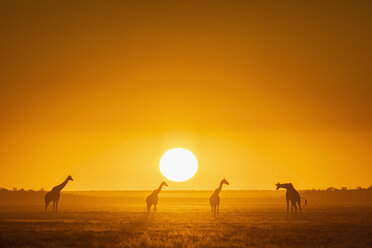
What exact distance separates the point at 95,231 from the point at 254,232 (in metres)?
9.09

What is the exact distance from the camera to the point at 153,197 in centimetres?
4856

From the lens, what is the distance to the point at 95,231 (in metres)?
29.7

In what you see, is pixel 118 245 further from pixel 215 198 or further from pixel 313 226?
pixel 215 198

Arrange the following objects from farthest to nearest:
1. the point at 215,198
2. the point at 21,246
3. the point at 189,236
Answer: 1. the point at 215,198
2. the point at 189,236
3. the point at 21,246

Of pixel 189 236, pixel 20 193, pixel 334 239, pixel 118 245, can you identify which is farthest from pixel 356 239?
pixel 20 193

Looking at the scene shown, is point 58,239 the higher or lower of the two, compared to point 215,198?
lower

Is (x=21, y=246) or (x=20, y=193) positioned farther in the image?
(x=20, y=193)

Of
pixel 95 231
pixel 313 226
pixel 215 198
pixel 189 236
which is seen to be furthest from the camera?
pixel 215 198

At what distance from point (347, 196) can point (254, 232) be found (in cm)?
9723

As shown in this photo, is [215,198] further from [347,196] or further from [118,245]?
[347,196]

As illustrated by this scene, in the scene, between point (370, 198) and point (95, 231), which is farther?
point (370, 198)

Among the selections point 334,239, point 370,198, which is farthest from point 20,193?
point 334,239

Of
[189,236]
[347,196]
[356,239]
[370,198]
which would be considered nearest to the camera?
[356,239]

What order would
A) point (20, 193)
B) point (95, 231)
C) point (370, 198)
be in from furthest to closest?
point (370, 198) < point (20, 193) < point (95, 231)
